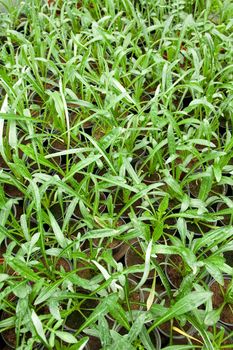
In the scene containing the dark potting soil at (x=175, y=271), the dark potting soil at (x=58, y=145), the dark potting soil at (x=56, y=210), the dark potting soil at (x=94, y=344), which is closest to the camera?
the dark potting soil at (x=94, y=344)

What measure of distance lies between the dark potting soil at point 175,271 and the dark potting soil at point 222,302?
91 millimetres

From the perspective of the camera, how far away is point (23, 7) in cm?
185

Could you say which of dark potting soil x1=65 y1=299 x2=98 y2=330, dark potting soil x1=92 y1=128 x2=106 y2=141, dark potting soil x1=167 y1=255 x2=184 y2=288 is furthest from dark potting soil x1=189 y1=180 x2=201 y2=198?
dark potting soil x1=65 y1=299 x2=98 y2=330

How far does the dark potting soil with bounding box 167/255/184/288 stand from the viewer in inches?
46.4

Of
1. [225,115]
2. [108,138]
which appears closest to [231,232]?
[108,138]

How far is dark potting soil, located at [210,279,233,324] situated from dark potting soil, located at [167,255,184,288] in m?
0.09

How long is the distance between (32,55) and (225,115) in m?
0.73

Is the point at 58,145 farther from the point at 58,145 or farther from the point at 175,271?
the point at 175,271

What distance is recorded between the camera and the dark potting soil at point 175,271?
46.4 inches

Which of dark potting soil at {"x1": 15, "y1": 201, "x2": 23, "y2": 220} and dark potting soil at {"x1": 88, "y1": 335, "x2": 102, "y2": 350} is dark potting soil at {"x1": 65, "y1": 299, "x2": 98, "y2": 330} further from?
dark potting soil at {"x1": 15, "y1": 201, "x2": 23, "y2": 220}

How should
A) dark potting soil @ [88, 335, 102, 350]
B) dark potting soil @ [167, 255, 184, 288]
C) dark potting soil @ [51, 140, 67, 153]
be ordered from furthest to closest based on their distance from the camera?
dark potting soil @ [51, 140, 67, 153] < dark potting soil @ [167, 255, 184, 288] < dark potting soil @ [88, 335, 102, 350]

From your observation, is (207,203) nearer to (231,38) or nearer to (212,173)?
(212,173)

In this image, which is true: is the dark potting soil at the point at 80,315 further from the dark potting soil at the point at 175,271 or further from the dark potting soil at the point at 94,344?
the dark potting soil at the point at 175,271

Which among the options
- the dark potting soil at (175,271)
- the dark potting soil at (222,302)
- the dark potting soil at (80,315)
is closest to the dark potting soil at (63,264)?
the dark potting soil at (80,315)
